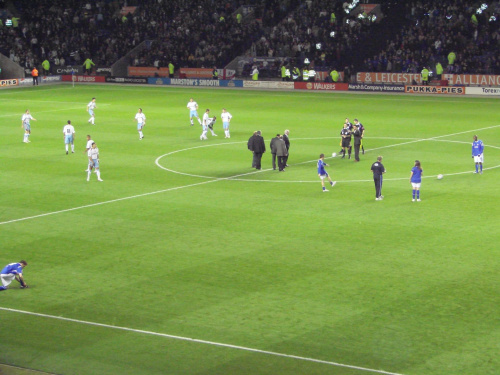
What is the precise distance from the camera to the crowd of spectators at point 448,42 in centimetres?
7212

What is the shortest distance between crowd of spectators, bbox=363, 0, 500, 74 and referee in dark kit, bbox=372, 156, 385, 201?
43.5 m

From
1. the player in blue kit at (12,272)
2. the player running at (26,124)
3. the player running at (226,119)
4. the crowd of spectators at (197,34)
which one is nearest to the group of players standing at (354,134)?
the player running at (226,119)

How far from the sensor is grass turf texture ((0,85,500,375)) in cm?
1702

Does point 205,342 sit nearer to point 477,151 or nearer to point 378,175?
point 378,175

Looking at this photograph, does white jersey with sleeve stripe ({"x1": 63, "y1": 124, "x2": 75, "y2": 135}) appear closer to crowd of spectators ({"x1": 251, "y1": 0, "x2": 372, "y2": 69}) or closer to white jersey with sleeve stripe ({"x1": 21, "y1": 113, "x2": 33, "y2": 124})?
white jersey with sleeve stripe ({"x1": 21, "y1": 113, "x2": 33, "y2": 124})

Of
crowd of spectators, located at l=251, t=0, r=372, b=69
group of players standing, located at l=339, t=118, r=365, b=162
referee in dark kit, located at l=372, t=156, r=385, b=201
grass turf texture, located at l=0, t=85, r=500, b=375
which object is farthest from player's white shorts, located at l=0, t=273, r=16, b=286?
crowd of spectators, located at l=251, t=0, r=372, b=69

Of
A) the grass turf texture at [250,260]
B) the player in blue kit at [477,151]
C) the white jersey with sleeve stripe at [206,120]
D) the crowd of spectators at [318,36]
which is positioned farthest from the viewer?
the crowd of spectators at [318,36]

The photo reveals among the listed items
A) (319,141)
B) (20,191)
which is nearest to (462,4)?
(319,141)

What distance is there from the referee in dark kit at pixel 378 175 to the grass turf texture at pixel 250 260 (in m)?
0.49

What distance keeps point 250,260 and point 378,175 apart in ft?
29.5

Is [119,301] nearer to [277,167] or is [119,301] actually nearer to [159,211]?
[159,211]

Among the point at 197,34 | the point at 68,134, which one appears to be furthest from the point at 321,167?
the point at 197,34

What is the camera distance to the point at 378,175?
100 feet

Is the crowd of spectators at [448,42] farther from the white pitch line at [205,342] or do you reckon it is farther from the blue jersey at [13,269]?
the white pitch line at [205,342]
